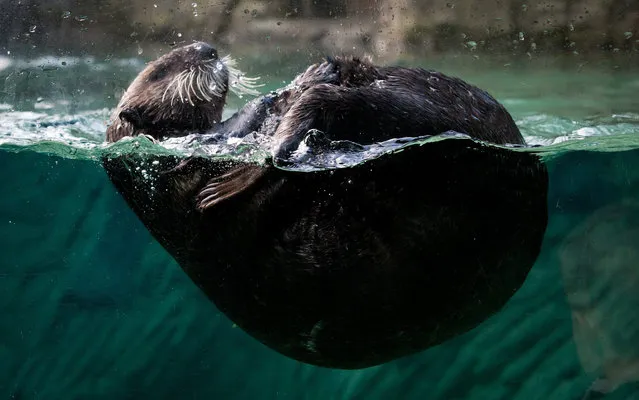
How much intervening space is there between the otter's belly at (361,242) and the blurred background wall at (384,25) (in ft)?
2.08

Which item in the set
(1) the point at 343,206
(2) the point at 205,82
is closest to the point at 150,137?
(2) the point at 205,82

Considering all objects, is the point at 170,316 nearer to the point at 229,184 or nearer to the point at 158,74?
the point at 158,74

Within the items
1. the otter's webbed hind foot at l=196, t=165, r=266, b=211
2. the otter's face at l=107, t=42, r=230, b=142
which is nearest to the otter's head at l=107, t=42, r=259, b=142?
the otter's face at l=107, t=42, r=230, b=142

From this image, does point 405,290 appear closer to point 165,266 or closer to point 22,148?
point 22,148

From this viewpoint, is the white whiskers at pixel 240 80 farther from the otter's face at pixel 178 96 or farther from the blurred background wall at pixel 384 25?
the blurred background wall at pixel 384 25

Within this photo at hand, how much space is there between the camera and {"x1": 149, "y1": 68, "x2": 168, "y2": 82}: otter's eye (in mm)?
3225

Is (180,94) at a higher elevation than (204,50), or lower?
lower

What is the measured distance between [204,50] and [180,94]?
0.85 ft

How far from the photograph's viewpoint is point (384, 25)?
3.19 metres

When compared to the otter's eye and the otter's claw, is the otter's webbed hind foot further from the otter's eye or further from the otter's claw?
the otter's eye

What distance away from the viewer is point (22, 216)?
358 inches

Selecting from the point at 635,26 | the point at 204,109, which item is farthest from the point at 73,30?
A: the point at 635,26

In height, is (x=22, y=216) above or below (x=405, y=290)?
below

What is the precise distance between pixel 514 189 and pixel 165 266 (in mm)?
6884
